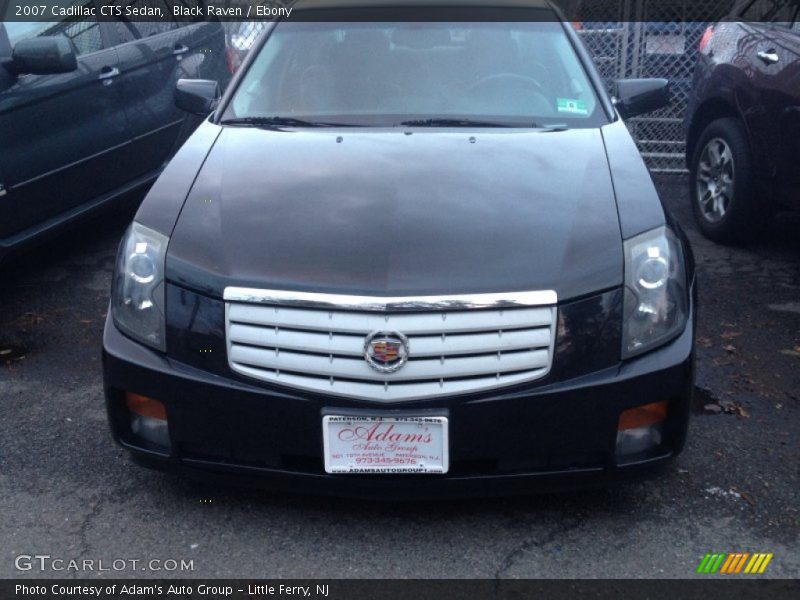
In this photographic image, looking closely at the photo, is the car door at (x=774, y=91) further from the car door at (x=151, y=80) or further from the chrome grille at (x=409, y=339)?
the car door at (x=151, y=80)

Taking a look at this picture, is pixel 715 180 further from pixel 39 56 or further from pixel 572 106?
pixel 39 56

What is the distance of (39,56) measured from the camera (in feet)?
15.7

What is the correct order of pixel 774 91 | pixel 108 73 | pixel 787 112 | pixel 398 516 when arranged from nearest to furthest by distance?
1. pixel 398 516
2. pixel 787 112
3. pixel 774 91
4. pixel 108 73

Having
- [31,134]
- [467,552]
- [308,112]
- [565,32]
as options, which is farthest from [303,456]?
[31,134]

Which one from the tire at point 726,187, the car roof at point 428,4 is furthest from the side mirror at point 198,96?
the tire at point 726,187

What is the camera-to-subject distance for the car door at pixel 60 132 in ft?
15.8

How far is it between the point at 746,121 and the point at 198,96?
3041mm

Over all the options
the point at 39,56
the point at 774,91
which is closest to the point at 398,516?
the point at 39,56

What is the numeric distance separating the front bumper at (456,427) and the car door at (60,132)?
7.22 ft

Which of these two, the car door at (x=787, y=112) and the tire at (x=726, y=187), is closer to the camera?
the car door at (x=787, y=112)

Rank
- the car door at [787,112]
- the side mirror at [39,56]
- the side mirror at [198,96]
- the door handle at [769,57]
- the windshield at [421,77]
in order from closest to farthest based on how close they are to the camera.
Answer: the windshield at [421,77] → the side mirror at [198,96] → the side mirror at [39,56] → the car door at [787,112] → the door handle at [769,57]
